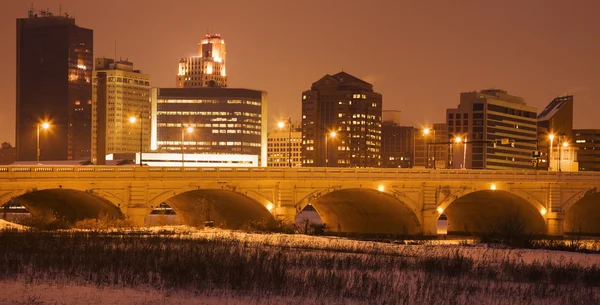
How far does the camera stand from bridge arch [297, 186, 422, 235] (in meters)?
79.6

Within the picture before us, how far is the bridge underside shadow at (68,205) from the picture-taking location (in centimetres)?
6644

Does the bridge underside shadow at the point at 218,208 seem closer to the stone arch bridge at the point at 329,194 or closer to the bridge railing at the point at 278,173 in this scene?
the stone arch bridge at the point at 329,194

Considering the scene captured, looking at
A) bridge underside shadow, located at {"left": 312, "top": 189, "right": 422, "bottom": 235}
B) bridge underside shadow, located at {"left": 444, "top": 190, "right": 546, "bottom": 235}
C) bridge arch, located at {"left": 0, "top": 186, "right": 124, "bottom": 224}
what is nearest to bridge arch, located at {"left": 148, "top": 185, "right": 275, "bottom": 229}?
bridge arch, located at {"left": 0, "top": 186, "right": 124, "bottom": 224}

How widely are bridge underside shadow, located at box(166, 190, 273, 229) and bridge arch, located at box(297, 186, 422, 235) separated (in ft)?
14.5

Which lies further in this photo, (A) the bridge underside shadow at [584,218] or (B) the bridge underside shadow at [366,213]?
(A) the bridge underside shadow at [584,218]

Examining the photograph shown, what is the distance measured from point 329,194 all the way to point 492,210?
65.7 ft

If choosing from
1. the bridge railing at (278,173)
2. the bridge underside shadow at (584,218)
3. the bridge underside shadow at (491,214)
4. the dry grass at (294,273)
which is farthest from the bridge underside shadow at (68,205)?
the bridge underside shadow at (584,218)

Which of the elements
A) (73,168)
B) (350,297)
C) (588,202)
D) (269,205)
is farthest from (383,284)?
(588,202)

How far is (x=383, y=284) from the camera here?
109 feet

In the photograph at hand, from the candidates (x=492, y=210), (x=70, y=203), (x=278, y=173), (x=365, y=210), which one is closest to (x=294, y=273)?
(x=278, y=173)

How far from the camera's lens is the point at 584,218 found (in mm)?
102625

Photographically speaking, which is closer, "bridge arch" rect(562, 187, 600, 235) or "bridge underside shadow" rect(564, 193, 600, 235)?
"bridge arch" rect(562, 187, 600, 235)

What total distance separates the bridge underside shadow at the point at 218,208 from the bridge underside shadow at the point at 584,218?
38.2 m

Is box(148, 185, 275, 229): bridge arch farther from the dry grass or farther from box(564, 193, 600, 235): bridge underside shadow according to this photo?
box(564, 193, 600, 235): bridge underside shadow
